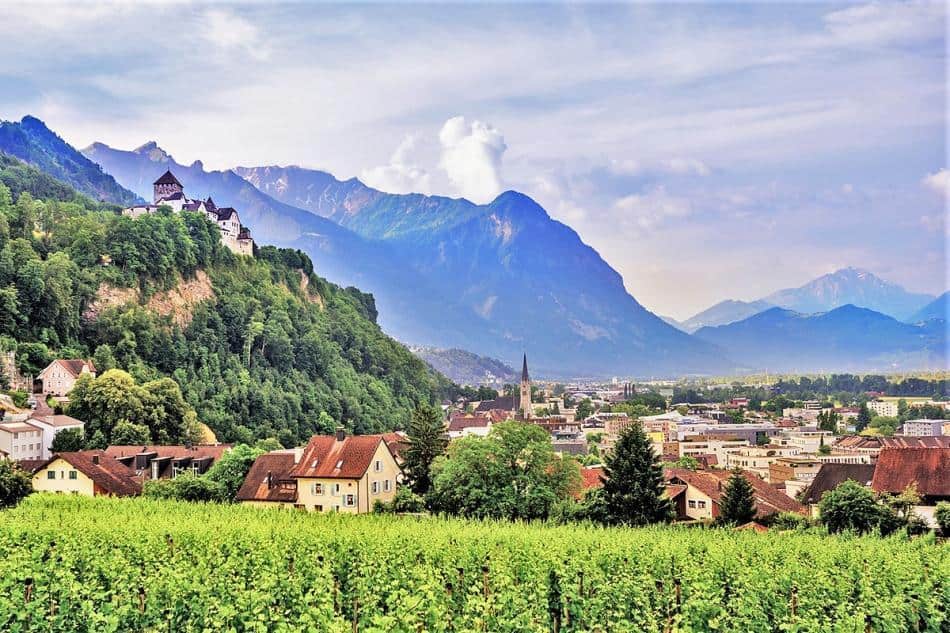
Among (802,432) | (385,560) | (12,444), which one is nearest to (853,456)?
(802,432)

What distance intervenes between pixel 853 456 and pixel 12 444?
106 meters

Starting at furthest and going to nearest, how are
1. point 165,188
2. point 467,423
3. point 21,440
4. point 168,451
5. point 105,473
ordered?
point 467,423 → point 165,188 → point 21,440 → point 168,451 → point 105,473

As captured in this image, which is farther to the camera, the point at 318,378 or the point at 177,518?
the point at 318,378

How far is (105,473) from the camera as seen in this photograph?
63.3 metres

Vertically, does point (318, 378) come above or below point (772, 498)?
above

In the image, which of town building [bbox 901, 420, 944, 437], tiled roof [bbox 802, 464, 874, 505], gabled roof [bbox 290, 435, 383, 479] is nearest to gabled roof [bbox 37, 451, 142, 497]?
gabled roof [bbox 290, 435, 383, 479]

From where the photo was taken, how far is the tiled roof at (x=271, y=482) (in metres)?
55.4

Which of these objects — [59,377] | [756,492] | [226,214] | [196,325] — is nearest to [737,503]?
[756,492]

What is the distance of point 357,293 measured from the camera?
198 metres

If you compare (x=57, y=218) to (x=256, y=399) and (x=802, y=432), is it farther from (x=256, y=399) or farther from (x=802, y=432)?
(x=802, y=432)

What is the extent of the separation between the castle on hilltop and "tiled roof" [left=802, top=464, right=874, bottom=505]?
350 feet

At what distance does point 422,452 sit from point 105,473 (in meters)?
21.4

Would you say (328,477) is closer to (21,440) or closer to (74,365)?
(21,440)

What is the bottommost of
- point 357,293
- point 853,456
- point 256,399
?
point 853,456
